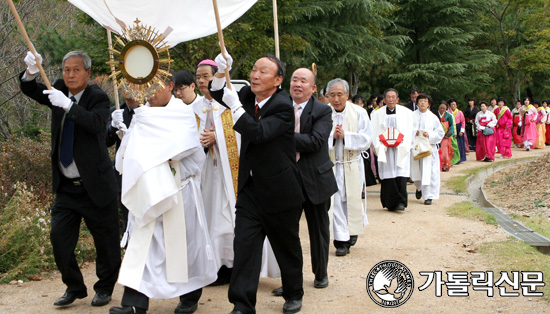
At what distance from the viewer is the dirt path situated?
5.75 metres

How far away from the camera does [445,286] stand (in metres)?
6.40

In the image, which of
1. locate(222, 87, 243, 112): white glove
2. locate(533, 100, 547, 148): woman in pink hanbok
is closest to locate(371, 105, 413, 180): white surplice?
locate(222, 87, 243, 112): white glove

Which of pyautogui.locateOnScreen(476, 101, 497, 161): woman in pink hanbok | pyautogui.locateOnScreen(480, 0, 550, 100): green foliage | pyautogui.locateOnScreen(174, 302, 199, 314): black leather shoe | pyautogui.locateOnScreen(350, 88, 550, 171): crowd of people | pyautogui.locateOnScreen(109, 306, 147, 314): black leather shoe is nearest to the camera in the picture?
pyautogui.locateOnScreen(109, 306, 147, 314): black leather shoe

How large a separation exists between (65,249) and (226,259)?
1.61 meters

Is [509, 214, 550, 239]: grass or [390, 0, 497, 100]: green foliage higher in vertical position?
[390, 0, 497, 100]: green foliage

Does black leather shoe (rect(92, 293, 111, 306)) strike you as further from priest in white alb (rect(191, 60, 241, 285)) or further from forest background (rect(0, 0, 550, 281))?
forest background (rect(0, 0, 550, 281))

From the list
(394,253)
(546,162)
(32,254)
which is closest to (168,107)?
(32,254)

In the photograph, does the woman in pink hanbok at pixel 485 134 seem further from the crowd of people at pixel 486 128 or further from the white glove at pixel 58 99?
the white glove at pixel 58 99

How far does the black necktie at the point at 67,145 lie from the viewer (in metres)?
5.61

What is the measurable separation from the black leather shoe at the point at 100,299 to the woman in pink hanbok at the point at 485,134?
18424 millimetres

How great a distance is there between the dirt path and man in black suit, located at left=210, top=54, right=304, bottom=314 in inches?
29.1

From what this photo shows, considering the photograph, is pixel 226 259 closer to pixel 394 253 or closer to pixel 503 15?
pixel 394 253

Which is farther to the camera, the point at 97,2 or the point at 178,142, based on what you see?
the point at 97,2

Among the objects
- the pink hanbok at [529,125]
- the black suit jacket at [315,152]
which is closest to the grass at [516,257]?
the black suit jacket at [315,152]
